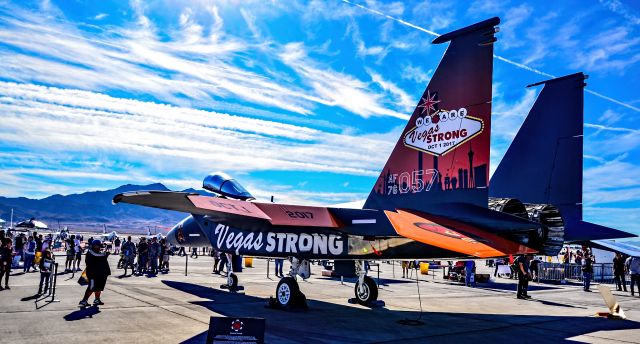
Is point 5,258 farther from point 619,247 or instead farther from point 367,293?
point 619,247

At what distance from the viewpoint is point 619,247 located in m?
17.7

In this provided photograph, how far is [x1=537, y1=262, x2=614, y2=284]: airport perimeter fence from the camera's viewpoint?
85.0 ft

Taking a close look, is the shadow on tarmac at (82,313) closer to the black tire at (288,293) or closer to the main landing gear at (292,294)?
the main landing gear at (292,294)

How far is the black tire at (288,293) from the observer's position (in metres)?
11.9

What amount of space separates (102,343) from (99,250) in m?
4.42

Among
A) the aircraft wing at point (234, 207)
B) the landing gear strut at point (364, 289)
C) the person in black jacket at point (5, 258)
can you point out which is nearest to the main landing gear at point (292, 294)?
the landing gear strut at point (364, 289)

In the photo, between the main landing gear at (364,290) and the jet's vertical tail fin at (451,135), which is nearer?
the jet's vertical tail fin at (451,135)

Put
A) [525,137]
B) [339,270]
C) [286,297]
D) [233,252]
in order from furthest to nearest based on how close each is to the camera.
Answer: [525,137], [233,252], [339,270], [286,297]

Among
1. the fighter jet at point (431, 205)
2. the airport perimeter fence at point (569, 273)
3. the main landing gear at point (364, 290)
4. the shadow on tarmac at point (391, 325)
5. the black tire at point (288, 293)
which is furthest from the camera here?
the airport perimeter fence at point (569, 273)

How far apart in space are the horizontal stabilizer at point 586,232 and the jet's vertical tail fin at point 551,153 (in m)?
0.62

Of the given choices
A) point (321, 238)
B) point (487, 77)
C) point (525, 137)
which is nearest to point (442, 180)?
point (487, 77)

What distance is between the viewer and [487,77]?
980 centimetres

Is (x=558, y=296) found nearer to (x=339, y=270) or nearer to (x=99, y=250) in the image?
(x=339, y=270)

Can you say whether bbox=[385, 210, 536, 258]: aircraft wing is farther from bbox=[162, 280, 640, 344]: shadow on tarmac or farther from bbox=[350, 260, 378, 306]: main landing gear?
bbox=[350, 260, 378, 306]: main landing gear
